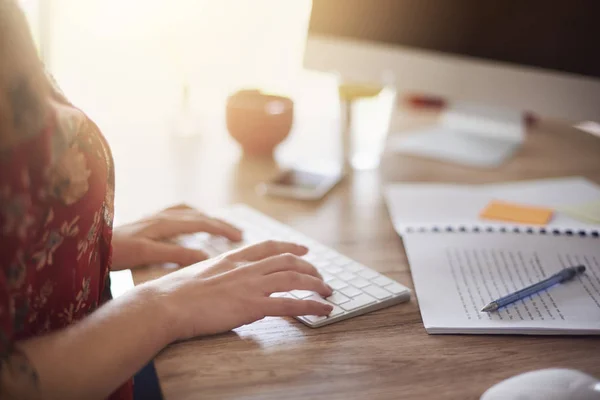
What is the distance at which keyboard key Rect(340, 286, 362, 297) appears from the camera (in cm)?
70

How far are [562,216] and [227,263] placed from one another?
0.49 m

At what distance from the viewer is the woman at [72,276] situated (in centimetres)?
51

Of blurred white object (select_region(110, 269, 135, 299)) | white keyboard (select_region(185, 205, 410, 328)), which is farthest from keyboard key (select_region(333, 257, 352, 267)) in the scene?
blurred white object (select_region(110, 269, 135, 299))

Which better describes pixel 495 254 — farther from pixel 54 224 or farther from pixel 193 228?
pixel 54 224

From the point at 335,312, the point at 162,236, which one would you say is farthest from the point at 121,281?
the point at 335,312

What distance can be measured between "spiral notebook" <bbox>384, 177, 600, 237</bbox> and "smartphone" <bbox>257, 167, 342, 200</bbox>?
0.30 feet

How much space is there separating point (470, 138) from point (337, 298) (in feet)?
2.32

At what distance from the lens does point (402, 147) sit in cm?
128

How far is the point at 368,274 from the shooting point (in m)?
0.75

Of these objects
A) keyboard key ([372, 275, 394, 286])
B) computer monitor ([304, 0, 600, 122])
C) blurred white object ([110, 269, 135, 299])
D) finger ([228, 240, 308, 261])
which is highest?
computer monitor ([304, 0, 600, 122])

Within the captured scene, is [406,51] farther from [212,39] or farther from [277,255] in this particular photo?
[212,39]

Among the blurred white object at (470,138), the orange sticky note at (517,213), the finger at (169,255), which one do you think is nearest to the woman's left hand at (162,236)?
the finger at (169,255)

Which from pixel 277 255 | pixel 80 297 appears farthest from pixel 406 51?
pixel 80 297

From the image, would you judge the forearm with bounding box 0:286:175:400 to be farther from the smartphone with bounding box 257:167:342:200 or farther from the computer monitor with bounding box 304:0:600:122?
the computer monitor with bounding box 304:0:600:122
